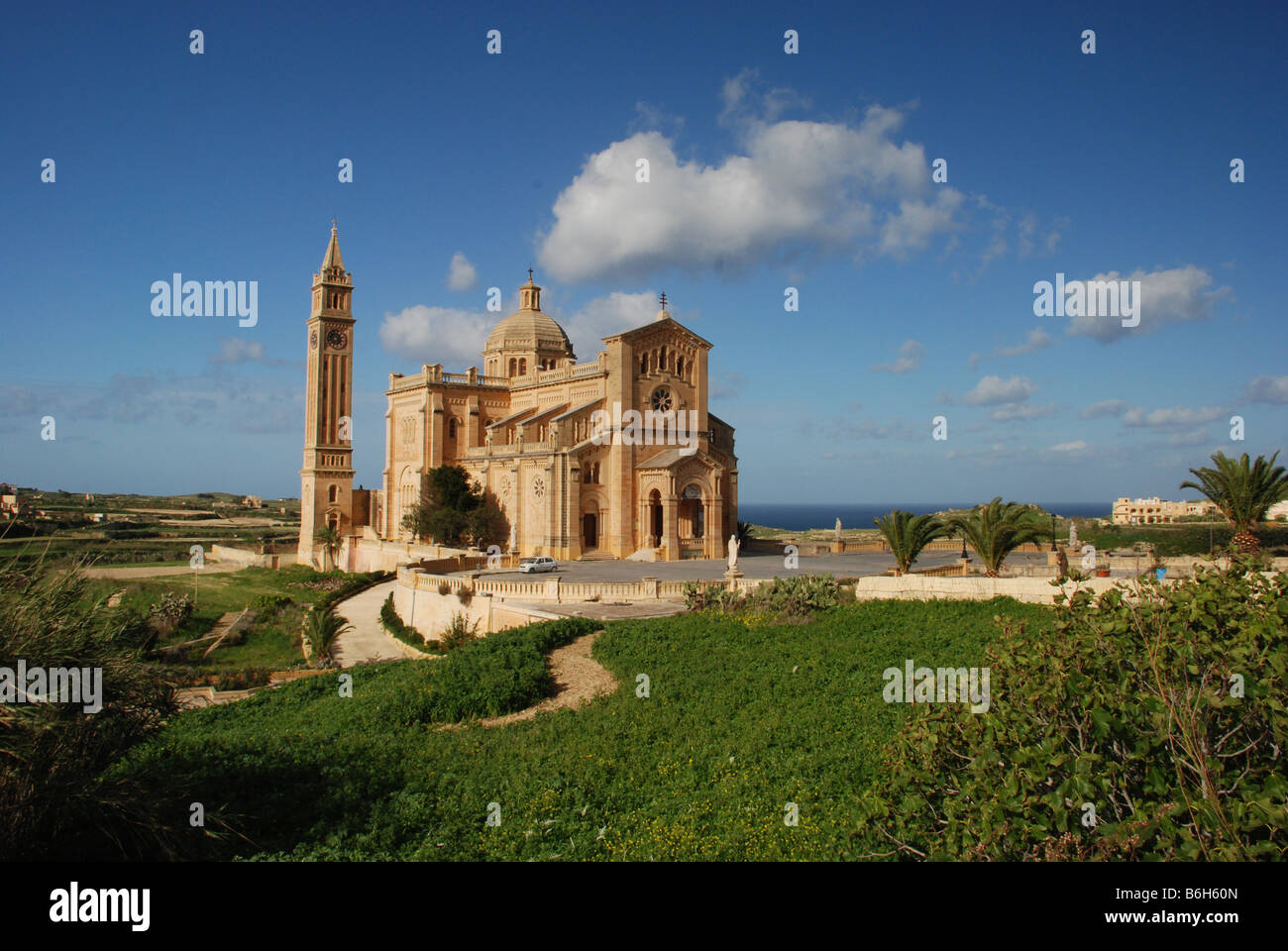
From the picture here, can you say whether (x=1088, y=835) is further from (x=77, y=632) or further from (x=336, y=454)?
(x=336, y=454)

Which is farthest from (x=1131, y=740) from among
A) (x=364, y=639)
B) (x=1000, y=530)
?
(x=364, y=639)

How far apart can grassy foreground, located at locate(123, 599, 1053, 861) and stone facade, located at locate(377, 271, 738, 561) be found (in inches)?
805

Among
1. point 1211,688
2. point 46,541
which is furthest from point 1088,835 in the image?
point 46,541

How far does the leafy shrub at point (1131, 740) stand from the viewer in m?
4.80

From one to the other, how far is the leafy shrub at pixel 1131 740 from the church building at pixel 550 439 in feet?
105

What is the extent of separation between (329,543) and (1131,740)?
4918cm

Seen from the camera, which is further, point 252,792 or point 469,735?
point 469,735

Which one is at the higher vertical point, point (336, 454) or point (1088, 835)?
point (336, 454)

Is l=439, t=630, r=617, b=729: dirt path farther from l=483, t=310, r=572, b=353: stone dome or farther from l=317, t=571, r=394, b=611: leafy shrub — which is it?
l=483, t=310, r=572, b=353: stone dome

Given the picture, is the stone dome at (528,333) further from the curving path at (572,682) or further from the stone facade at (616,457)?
the curving path at (572,682)

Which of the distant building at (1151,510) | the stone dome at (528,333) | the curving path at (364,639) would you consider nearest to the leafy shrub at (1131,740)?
the curving path at (364,639)

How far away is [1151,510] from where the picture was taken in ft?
241
